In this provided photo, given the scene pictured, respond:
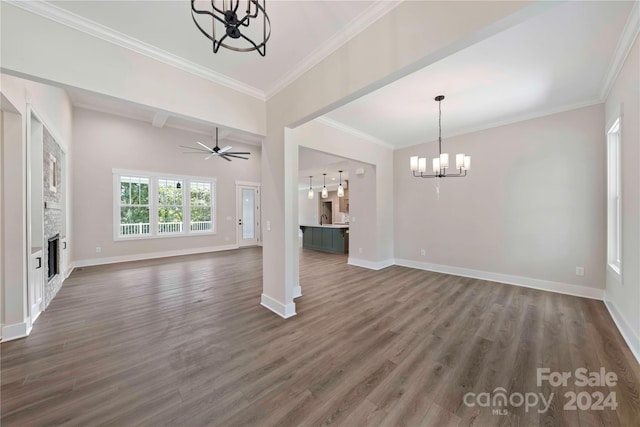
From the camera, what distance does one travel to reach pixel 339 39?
2.23 meters

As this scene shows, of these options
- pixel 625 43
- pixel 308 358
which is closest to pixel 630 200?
pixel 625 43

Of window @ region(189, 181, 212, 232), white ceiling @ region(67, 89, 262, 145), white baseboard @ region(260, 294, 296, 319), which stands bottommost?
white baseboard @ region(260, 294, 296, 319)

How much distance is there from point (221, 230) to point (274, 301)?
5645 millimetres

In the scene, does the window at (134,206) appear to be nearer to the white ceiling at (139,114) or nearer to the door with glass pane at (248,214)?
the white ceiling at (139,114)

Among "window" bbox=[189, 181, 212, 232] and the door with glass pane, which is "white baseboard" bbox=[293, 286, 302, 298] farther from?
the door with glass pane

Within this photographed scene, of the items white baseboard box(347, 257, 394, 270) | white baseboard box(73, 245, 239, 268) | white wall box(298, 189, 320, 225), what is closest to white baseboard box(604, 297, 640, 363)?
white baseboard box(347, 257, 394, 270)

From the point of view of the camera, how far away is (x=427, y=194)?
5.35 meters

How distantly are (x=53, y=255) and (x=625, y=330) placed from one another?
25.1 ft

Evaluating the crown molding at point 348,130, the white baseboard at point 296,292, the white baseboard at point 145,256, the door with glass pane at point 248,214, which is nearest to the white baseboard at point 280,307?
the white baseboard at point 296,292

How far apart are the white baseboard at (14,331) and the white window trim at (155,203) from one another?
4175mm

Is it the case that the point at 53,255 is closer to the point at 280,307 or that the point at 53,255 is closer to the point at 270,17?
the point at 280,307

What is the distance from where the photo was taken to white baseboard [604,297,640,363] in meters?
2.17

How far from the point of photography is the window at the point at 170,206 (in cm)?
693

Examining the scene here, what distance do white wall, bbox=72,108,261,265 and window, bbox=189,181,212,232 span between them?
12.3 inches
